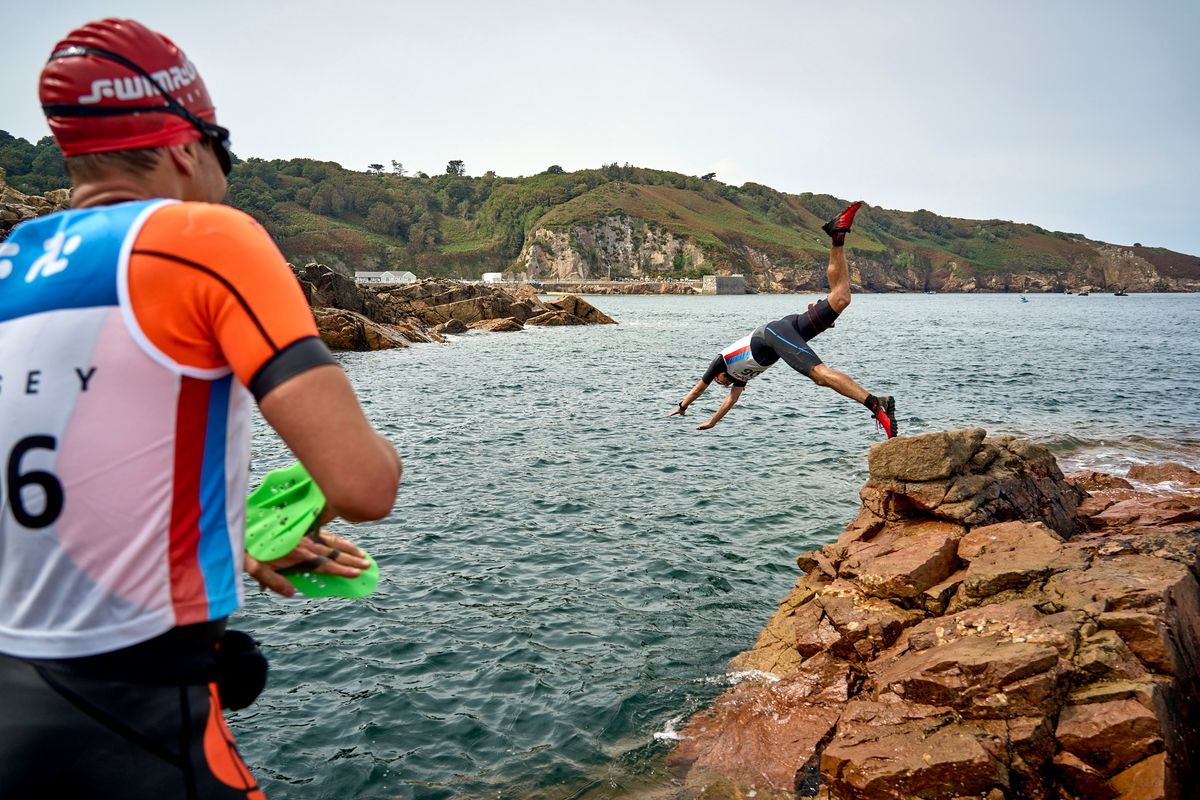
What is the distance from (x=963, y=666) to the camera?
6.34 metres

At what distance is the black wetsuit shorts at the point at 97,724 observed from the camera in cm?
185

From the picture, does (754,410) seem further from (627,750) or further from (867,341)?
(867,341)

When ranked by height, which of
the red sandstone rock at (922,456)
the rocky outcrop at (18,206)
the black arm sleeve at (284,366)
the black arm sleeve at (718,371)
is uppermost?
the rocky outcrop at (18,206)

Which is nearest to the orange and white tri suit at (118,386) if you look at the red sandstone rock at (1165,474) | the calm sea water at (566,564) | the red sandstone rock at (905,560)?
the calm sea water at (566,564)

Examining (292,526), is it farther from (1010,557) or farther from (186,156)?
(1010,557)

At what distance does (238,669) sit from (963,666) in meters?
6.07

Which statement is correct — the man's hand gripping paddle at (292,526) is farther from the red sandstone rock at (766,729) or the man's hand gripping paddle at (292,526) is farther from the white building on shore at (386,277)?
the white building on shore at (386,277)

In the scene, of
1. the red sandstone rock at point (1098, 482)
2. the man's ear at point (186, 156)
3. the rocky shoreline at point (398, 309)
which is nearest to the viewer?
the man's ear at point (186, 156)

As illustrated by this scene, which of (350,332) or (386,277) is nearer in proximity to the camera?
(350,332)

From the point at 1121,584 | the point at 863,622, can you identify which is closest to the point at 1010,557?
the point at 1121,584

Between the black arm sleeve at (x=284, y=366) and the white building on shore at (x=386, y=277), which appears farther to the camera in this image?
the white building on shore at (x=386, y=277)

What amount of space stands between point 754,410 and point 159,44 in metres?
28.2

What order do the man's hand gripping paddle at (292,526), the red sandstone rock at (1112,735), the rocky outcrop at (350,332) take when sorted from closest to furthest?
the man's hand gripping paddle at (292,526), the red sandstone rock at (1112,735), the rocky outcrop at (350,332)

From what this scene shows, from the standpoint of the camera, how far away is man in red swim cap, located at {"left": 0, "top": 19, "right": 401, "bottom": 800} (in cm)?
172
